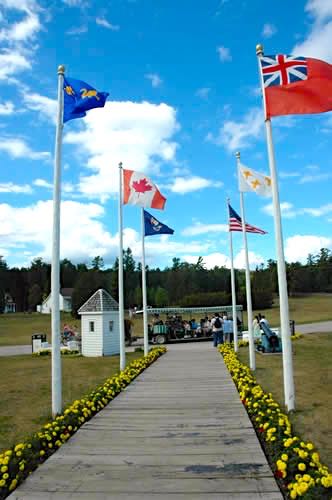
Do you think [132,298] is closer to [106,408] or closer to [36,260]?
[36,260]

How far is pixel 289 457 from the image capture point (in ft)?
16.5

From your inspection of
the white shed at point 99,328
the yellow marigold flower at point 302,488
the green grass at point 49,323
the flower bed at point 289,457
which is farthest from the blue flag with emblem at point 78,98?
the green grass at point 49,323

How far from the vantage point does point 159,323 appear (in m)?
29.7

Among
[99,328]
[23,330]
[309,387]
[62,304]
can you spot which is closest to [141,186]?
[309,387]

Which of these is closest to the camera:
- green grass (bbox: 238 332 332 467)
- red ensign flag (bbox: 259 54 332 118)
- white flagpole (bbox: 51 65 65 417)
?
green grass (bbox: 238 332 332 467)

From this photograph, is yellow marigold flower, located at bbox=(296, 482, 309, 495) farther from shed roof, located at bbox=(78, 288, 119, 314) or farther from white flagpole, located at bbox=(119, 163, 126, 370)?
shed roof, located at bbox=(78, 288, 119, 314)

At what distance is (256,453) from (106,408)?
3.82m

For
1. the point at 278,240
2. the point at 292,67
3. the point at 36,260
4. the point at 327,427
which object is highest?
the point at 36,260

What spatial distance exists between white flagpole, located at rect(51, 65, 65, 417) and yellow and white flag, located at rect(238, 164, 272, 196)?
5.64m

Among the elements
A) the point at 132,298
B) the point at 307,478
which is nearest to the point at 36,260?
the point at 132,298

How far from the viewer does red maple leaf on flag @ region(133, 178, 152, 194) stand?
590 inches

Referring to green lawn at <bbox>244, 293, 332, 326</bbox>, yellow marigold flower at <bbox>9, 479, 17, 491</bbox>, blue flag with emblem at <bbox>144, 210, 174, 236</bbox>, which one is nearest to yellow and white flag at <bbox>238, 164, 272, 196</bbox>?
blue flag with emblem at <bbox>144, 210, 174, 236</bbox>

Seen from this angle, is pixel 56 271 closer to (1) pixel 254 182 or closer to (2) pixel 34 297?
(1) pixel 254 182

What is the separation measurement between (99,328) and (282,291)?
16305mm
